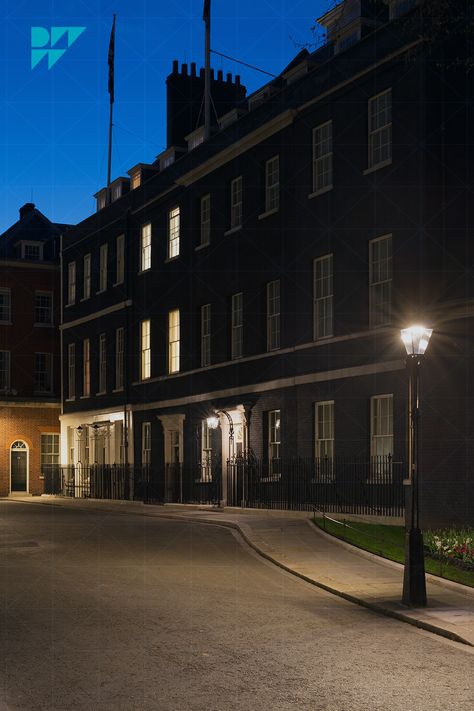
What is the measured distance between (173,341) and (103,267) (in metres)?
9.56

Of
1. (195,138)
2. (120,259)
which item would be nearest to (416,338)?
(195,138)

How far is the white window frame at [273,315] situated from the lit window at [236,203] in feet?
10.7

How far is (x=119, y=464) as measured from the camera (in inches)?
1661

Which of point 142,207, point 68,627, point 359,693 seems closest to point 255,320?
point 142,207

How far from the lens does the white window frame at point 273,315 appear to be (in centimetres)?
3098

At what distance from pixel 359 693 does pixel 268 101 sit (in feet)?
84.8

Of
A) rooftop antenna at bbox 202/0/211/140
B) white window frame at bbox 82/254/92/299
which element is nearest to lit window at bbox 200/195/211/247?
rooftop antenna at bbox 202/0/211/140

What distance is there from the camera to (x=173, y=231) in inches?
1533

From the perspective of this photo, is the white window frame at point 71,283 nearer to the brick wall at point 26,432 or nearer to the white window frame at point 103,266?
the white window frame at point 103,266

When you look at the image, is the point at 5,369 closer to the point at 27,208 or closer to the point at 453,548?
the point at 27,208

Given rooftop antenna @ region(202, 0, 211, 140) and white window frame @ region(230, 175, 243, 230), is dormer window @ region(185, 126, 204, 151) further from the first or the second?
white window frame @ region(230, 175, 243, 230)

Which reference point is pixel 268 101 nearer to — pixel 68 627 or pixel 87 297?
pixel 87 297

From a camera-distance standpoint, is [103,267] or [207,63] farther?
[103,267]

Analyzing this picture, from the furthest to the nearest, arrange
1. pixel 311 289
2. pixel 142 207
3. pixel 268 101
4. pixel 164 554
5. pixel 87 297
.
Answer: pixel 87 297 < pixel 142 207 < pixel 268 101 < pixel 311 289 < pixel 164 554
